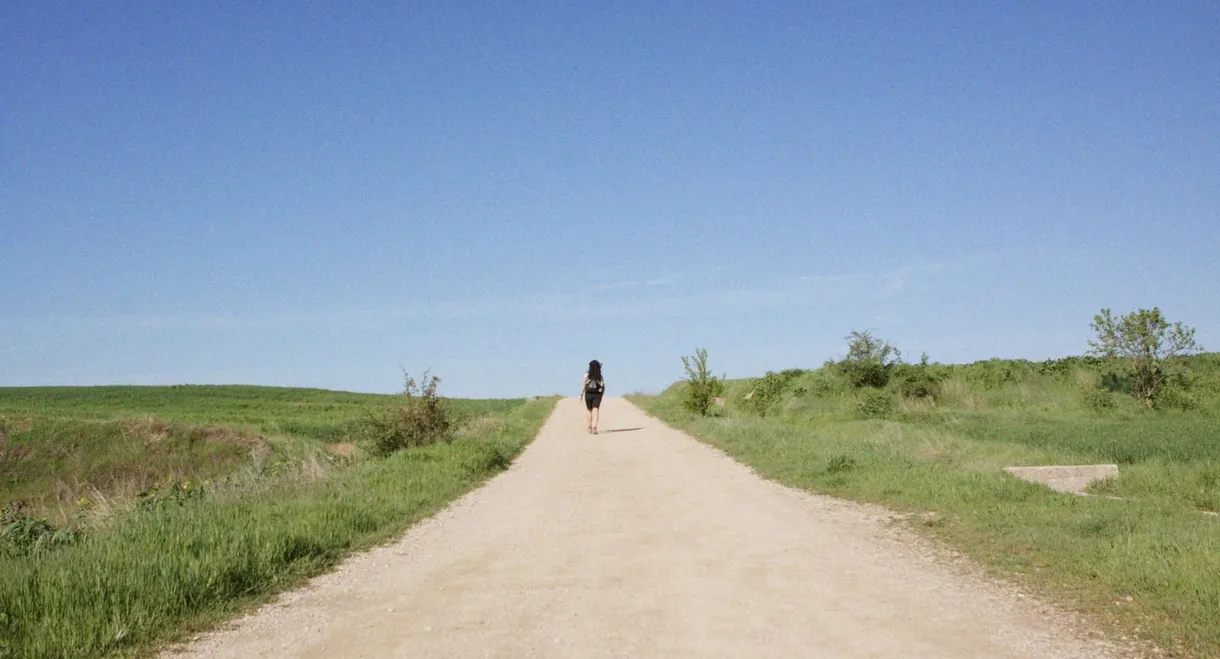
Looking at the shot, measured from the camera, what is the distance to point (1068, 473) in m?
14.5

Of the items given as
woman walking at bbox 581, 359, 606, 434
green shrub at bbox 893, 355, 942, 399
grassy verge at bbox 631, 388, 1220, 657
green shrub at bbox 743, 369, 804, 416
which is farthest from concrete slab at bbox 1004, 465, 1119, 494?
green shrub at bbox 743, 369, 804, 416

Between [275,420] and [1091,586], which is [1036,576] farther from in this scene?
[275,420]

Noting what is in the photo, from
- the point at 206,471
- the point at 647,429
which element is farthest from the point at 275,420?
the point at 647,429

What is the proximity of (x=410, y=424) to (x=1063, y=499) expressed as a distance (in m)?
14.3

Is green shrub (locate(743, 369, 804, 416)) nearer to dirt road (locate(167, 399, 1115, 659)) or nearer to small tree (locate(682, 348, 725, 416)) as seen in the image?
small tree (locate(682, 348, 725, 416))

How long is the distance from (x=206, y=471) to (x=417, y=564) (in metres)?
28.6

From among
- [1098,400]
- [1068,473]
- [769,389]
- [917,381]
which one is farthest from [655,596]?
[769,389]

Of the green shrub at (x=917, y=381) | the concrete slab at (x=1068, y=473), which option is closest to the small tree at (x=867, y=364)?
the green shrub at (x=917, y=381)

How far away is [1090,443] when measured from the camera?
17625mm

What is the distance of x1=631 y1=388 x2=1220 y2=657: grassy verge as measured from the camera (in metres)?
6.03

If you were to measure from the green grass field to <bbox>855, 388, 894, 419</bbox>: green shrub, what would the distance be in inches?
8.4

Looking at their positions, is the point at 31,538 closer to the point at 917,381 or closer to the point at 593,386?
the point at 593,386

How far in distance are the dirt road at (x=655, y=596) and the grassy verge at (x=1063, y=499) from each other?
63 cm

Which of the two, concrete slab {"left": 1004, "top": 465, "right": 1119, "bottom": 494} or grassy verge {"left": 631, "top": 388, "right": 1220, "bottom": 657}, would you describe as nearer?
grassy verge {"left": 631, "top": 388, "right": 1220, "bottom": 657}
